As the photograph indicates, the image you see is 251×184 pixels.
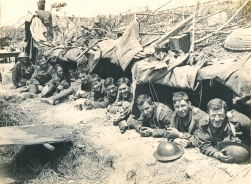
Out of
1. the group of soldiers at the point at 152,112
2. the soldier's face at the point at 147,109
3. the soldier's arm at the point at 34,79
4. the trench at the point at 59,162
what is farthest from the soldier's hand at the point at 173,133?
the soldier's arm at the point at 34,79

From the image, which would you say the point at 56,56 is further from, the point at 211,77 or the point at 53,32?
the point at 211,77

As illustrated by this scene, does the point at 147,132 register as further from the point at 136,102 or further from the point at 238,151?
the point at 238,151

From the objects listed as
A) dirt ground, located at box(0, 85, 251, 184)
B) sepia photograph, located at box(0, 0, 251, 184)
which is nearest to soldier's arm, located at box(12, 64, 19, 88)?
sepia photograph, located at box(0, 0, 251, 184)

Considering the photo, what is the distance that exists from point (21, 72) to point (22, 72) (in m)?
0.03

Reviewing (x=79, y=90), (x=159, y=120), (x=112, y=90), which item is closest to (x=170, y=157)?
(x=159, y=120)

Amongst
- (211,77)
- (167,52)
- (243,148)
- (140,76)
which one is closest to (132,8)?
(167,52)

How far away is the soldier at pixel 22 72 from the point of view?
9.02 m

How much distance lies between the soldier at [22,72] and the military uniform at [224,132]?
5787 mm

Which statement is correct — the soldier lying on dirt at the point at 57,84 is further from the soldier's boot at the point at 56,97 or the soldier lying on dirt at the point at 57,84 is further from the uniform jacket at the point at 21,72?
the uniform jacket at the point at 21,72

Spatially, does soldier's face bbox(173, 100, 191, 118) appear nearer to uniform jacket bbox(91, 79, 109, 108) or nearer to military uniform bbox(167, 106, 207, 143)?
military uniform bbox(167, 106, 207, 143)

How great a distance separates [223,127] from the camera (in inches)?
170

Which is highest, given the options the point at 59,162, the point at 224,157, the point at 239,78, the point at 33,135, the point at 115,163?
the point at 239,78

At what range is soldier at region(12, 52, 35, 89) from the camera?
29.6 feet

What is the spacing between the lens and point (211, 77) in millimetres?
4438
